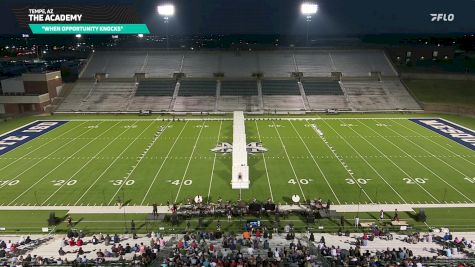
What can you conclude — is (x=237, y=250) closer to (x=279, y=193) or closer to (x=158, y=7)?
(x=279, y=193)

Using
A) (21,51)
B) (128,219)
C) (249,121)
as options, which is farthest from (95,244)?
(21,51)

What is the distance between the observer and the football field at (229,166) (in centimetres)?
2339

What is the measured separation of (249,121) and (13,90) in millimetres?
34030

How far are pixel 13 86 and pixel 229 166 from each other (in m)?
40.2

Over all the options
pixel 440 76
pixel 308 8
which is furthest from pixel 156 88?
pixel 440 76

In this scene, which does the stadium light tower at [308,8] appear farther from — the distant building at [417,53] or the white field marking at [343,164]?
the white field marking at [343,164]

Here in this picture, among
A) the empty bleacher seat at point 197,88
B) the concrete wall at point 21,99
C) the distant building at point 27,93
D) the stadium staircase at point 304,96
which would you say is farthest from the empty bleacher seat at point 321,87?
the concrete wall at point 21,99

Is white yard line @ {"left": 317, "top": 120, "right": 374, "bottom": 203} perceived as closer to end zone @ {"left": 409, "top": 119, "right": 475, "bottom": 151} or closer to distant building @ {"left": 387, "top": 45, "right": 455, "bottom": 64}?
end zone @ {"left": 409, "top": 119, "right": 475, "bottom": 151}

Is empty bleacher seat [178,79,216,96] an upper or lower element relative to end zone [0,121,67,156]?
upper

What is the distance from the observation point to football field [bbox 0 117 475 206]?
2339 centimetres

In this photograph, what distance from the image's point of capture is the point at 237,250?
16547mm

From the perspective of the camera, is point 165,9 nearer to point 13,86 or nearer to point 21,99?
point 13,86

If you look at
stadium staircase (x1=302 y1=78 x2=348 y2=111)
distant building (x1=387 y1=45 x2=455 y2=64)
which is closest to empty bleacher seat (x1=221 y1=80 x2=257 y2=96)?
stadium staircase (x1=302 y1=78 x2=348 y2=111)

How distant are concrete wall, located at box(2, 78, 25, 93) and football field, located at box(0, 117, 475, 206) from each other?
17178 millimetres
